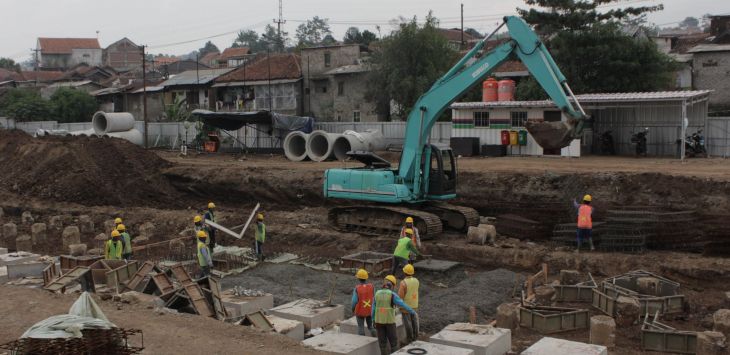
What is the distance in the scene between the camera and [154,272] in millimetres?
12875

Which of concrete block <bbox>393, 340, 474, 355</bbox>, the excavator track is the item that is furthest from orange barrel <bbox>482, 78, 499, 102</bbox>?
concrete block <bbox>393, 340, 474, 355</bbox>

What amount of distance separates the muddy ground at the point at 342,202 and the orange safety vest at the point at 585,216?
66 cm

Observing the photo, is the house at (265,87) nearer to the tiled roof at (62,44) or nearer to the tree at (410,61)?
the tree at (410,61)

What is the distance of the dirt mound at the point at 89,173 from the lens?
2538 centimetres

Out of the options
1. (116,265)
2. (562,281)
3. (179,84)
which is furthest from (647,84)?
(179,84)

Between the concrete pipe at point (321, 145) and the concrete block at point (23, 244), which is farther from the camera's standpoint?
the concrete pipe at point (321, 145)

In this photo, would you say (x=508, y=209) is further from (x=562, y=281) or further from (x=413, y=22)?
(x=413, y=22)

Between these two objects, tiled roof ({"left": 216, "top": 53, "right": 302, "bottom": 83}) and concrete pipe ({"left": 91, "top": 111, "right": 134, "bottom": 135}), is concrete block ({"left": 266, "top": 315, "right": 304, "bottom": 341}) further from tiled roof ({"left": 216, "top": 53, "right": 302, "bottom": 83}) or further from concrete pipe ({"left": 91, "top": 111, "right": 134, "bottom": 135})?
tiled roof ({"left": 216, "top": 53, "right": 302, "bottom": 83})

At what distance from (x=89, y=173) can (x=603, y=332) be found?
2098 cm

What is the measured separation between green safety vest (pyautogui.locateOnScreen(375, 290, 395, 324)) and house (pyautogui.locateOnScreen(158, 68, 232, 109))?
40850 millimetres

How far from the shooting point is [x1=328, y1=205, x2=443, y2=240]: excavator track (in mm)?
17422

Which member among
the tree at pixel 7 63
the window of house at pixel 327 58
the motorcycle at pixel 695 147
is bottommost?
the motorcycle at pixel 695 147

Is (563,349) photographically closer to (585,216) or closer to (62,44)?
(585,216)

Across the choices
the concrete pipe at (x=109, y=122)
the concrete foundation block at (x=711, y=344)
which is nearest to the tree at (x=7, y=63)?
the concrete pipe at (x=109, y=122)
